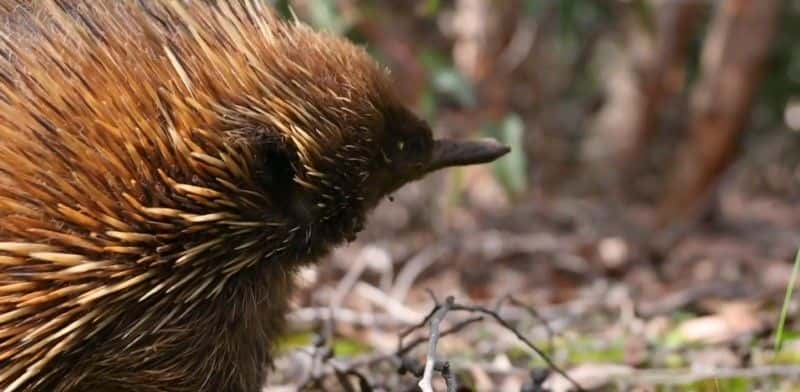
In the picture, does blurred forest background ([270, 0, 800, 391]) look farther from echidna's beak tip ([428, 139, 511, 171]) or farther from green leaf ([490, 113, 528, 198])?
echidna's beak tip ([428, 139, 511, 171])

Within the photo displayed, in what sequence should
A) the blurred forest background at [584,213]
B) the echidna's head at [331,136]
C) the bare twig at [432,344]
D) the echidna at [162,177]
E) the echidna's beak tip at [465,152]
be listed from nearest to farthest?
the bare twig at [432,344]
the echidna at [162,177]
the echidna's head at [331,136]
the echidna's beak tip at [465,152]
the blurred forest background at [584,213]

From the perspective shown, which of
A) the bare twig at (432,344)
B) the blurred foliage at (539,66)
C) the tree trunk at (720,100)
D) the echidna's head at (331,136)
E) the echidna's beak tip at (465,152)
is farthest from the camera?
the tree trunk at (720,100)

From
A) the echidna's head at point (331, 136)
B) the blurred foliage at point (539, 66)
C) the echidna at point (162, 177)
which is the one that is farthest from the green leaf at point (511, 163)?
the echidna at point (162, 177)

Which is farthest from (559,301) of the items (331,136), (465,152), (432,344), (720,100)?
(432,344)

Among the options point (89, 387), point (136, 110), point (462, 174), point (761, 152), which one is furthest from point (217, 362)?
point (761, 152)

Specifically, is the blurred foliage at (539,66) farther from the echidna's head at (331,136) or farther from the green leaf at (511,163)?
the echidna's head at (331,136)

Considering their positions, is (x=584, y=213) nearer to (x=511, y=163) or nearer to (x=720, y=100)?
(x=720, y=100)

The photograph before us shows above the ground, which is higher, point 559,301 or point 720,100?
point 720,100
